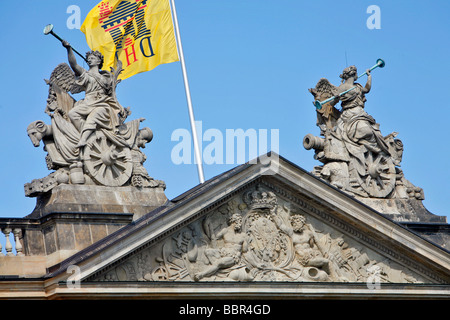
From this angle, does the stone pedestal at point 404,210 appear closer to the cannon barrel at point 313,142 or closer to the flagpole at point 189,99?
the cannon barrel at point 313,142

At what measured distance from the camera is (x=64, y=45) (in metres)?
31.8

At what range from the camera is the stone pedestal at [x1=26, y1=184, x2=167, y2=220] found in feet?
100.0

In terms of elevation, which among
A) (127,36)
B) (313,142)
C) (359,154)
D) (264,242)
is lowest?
(264,242)

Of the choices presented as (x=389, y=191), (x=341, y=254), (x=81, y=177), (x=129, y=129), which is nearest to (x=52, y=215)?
(x=81, y=177)

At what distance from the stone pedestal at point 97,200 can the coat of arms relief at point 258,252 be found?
5.81ft

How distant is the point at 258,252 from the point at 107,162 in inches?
162

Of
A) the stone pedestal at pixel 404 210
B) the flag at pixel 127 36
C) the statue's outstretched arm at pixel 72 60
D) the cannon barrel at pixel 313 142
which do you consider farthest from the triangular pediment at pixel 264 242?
the flag at pixel 127 36

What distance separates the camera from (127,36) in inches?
1388

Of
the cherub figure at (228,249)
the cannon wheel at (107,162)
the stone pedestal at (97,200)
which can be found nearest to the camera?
the cherub figure at (228,249)

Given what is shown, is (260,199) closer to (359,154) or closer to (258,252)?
(258,252)

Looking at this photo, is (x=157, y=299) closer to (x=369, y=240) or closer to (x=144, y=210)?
(x=144, y=210)

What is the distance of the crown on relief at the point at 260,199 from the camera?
30953 millimetres

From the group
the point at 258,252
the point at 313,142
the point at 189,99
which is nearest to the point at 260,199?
the point at 258,252

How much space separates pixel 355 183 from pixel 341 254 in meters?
2.73
